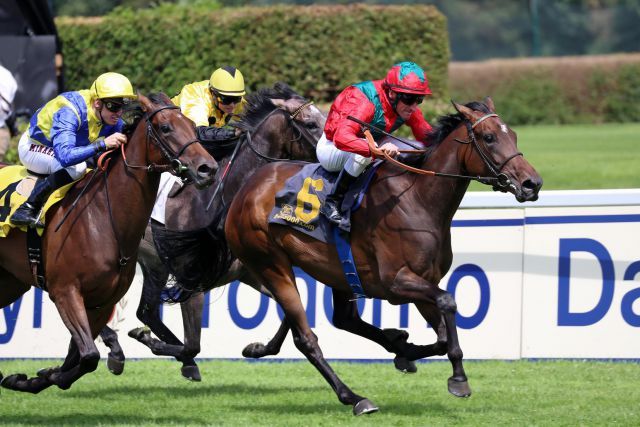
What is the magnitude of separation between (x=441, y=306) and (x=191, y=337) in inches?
75.9

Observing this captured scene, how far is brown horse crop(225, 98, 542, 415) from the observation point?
609 centimetres

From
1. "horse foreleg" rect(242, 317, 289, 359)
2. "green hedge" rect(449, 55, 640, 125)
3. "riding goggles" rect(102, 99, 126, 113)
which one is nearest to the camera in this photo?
"riding goggles" rect(102, 99, 126, 113)

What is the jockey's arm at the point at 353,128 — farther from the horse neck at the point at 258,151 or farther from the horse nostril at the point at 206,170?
the horse neck at the point at 258,151

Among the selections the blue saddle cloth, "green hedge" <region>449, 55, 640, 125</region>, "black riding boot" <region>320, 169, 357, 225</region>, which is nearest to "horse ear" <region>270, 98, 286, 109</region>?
the blue saddle cloth

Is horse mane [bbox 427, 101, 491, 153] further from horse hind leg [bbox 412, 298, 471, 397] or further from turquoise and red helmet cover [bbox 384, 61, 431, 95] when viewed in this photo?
horse hind leg [bbox 412, 298, 471, 397]

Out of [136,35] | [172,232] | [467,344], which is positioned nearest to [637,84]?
[136,35]

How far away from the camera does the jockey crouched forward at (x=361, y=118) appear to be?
629cm

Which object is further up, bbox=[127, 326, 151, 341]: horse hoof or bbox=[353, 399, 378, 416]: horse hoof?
bbox=[353, 399, 378, 416]: horse hoof

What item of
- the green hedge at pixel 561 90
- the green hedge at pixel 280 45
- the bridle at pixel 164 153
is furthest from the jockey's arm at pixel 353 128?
the green hedge at pixel 561 90

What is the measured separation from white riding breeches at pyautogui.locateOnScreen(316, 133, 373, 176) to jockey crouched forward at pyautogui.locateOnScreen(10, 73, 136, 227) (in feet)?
3.66

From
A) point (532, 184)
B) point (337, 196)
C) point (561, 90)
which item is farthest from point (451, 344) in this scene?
point (561, 90)

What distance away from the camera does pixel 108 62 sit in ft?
51.6

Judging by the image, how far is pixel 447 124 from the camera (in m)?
6.43

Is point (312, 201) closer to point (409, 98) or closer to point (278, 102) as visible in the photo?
point (409, 98)
